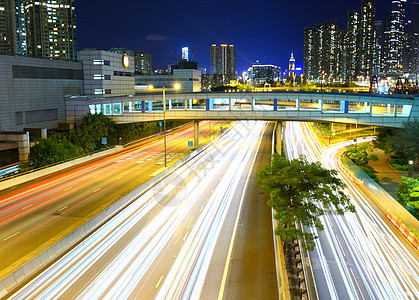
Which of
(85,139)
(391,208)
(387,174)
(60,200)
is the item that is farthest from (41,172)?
(387,174)

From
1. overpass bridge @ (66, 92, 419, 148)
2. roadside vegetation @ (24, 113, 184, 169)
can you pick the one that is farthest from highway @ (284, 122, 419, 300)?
roadside vegetation @ (24, 113, 184, 169)

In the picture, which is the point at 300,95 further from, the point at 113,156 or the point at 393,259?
the point at 393,259

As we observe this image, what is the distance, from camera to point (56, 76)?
2435 inches

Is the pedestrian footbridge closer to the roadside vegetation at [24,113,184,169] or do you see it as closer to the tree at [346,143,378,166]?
the roadside vegetation at [24,113,184,169]

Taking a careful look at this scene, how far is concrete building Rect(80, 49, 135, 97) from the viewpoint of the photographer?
7169 centimetres

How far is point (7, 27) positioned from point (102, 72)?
5896 inches

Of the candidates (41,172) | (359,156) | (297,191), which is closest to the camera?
(297,191)

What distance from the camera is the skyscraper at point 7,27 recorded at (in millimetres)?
187250

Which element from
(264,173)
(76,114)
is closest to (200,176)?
(264,173)

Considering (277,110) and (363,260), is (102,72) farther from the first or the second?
A: (363,260)

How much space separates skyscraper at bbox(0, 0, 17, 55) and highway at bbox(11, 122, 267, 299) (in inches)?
7467

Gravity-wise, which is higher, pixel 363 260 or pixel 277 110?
pixel 277 110

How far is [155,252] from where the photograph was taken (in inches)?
836

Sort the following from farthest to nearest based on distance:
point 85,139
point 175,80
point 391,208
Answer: point 175,80, point 85,139, point 391,208
